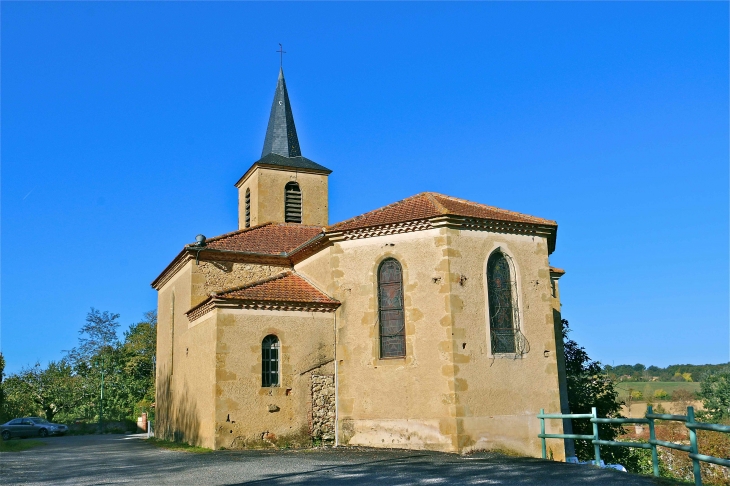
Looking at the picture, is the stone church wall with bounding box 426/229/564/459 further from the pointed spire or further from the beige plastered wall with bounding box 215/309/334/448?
the pointed spire

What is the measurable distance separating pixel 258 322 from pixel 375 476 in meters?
7.19

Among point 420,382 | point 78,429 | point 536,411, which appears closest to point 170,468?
point 420,382

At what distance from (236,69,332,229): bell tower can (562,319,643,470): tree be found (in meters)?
12.5

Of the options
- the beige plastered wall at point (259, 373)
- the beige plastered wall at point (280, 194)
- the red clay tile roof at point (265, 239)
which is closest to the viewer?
the beige plastered wall at point (259, 373)

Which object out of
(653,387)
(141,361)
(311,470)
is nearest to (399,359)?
(311,470)

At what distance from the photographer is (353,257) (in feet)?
55.9

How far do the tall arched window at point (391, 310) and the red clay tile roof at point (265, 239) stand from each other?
526cm

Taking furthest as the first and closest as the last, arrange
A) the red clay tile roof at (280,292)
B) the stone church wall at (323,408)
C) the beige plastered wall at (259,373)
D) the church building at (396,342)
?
1. the red clay tile roof at (280,292)
2. the stone church wall at (323,408)
3. the beige plastered wall at (259,373)
4. the church building at (396,342)

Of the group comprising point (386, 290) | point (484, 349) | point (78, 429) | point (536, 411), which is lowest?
point (78, 429)

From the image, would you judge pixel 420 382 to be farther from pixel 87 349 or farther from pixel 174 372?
pixel 87 349

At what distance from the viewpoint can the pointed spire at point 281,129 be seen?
1078 inches

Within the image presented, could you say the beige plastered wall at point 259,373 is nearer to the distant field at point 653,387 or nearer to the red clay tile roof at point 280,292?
the red clay tile roof at point 280,292

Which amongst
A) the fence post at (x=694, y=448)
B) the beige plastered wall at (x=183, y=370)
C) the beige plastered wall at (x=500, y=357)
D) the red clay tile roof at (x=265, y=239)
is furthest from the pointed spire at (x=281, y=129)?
the fence post at (x=694, y=448)

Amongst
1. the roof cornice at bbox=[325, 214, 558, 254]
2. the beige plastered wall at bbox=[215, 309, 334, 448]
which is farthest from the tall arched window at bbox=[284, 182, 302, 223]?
the beige plastered wall at bbox=[215, 309, 334, 448]
